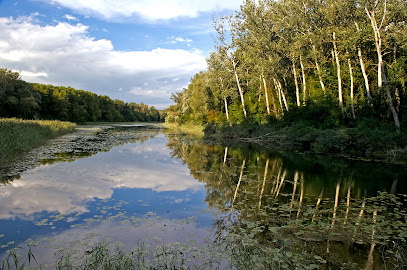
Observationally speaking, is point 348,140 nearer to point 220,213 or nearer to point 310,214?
point 310,214

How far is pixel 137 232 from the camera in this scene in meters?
5.78

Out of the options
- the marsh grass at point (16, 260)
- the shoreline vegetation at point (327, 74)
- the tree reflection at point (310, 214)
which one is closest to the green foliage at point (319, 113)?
the shoreline vegetation at point (327, 74)

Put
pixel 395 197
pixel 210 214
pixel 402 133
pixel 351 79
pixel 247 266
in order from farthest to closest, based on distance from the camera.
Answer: pixel 351 79
pixel 402 133
pixel 395 197
pixel 210 214
pixel 247 266

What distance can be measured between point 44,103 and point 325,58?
72.4 metres

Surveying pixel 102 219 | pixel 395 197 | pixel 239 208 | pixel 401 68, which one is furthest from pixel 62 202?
pixel 401 68

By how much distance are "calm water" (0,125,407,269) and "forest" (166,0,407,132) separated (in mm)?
8782

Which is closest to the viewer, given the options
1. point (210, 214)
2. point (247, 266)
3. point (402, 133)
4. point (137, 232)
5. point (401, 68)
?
point (247, 266)

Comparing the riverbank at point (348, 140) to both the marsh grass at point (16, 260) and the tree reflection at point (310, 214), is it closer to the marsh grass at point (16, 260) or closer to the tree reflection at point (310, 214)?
the tree reflection at point (310, 214)

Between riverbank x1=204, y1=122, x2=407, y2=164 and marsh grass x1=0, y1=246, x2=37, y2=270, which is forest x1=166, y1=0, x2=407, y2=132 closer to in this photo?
riverbank x1=204, y1=122, x2=407, y2=164

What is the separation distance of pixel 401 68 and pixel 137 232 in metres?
21.1

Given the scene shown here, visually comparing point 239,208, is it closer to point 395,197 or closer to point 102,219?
point 102,219

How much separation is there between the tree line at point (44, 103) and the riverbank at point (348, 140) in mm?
52279

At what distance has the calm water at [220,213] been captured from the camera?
16.1 ft

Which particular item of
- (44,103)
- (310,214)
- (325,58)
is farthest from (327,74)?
(44,103)
